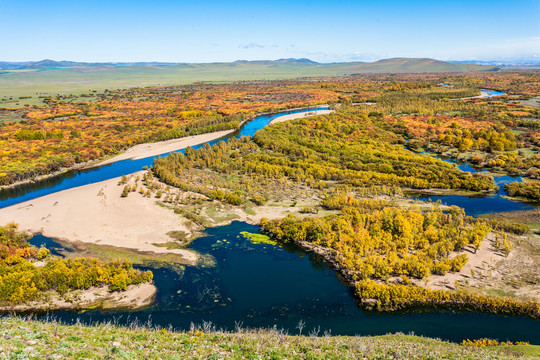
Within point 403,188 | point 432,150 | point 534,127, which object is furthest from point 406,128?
point 403,188

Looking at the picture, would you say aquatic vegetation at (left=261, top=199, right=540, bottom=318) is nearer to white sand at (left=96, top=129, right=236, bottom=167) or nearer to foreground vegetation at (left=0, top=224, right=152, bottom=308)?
foreground vegetation at (left=0, top=224, right=152, bottom=308)

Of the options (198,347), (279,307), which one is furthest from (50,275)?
(279,307)

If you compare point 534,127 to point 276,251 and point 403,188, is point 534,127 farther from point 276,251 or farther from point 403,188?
point 276,251

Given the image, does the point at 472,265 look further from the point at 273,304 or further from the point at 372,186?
the point at 372,186

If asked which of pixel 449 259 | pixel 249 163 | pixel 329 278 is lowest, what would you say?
pixel 329 278

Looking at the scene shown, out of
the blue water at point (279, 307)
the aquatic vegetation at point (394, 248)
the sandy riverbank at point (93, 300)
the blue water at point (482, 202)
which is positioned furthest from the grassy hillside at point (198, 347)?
the blue water at point (482, 202)

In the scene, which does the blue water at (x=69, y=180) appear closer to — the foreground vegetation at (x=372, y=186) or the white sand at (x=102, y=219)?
the white sand at (x=102, y=219)
